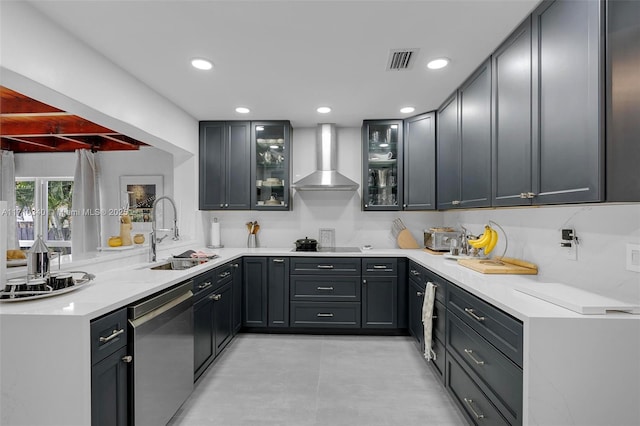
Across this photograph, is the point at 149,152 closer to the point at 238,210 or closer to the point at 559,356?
the point at 238,210

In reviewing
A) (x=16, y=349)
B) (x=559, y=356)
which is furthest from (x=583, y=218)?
(x=16, y=349)

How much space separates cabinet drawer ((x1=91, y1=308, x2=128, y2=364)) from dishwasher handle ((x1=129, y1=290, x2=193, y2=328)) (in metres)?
0.06

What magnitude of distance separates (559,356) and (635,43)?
125 centimetres

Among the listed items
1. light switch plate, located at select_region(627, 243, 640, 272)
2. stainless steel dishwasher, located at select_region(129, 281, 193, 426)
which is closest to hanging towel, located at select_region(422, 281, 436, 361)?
light switch plate, located at select_region(627, 243, 640, 272)

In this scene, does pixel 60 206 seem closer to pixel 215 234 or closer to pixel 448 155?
pixel 215 234

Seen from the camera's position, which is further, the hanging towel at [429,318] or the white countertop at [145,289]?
the hanging towel at [429,318]

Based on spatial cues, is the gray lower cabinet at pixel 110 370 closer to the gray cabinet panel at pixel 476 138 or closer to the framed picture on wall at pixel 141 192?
the gray cabinet panel at pixel 476 138

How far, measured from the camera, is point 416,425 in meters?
2.04

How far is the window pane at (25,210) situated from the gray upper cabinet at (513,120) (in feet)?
12.0

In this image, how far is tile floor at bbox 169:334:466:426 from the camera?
211cm

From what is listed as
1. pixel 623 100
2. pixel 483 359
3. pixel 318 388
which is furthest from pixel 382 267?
pixel 623 100

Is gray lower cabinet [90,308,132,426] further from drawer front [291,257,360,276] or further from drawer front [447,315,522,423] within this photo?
drawer front [291,257,360,276]

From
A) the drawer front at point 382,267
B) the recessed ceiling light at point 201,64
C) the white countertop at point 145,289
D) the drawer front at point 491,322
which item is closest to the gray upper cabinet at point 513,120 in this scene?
the white countertop at point 145,289

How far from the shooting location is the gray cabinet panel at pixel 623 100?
1.22 meters
